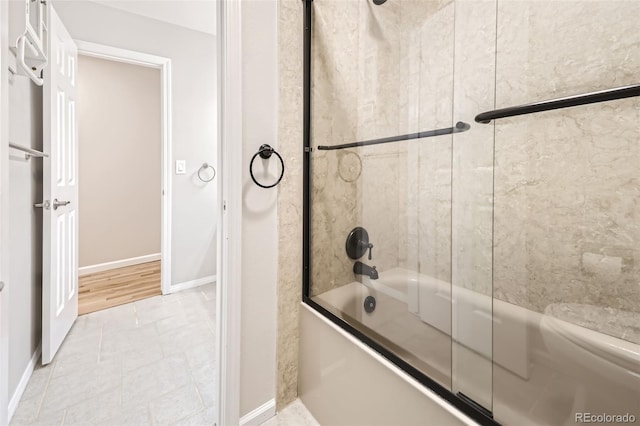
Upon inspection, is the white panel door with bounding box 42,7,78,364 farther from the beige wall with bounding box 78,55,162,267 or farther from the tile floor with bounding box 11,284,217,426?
the beige wall with bounding box 78,55,162,267

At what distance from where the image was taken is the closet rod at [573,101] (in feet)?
2.63

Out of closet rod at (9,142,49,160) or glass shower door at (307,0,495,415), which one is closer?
glass shower door at (307,0,495,415)

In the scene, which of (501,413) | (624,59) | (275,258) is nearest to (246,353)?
(275,258)

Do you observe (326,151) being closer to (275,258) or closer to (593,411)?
(275,258)

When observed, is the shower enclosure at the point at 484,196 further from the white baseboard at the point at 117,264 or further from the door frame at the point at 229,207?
the white baseboard at the point at 117,264

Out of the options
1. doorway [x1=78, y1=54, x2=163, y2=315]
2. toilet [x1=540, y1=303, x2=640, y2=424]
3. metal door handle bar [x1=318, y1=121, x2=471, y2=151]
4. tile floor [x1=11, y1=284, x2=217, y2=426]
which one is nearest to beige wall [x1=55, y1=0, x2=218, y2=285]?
doorway [x1=78, y1=54, x2=163, y2=315]

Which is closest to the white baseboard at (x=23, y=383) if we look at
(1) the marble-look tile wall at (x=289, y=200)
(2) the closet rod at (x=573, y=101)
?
(1) the marble-look tile wall at (x=289, y=200)

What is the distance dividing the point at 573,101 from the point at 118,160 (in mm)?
4285

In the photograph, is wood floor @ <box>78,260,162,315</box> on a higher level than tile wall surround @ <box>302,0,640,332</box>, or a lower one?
lower

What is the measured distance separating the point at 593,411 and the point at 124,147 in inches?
178

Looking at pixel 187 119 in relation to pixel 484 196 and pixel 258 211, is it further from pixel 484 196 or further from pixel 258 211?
pixel 484 196

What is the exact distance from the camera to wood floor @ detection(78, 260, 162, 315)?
8.70 ft

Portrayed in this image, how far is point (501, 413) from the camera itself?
809 mm

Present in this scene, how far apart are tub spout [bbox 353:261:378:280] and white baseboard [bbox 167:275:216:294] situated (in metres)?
2.24
